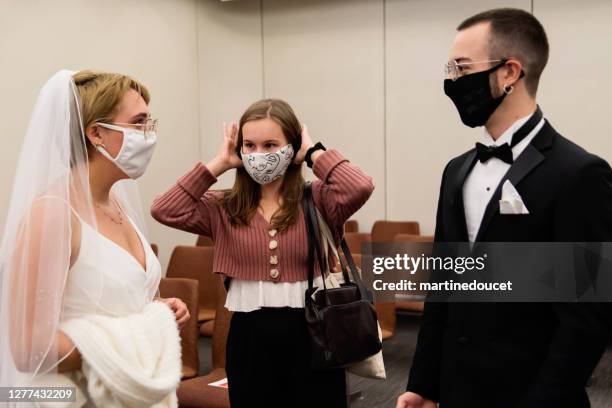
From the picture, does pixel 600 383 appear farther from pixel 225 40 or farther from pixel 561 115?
pixel 225 40

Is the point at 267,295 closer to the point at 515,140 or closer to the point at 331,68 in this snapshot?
the point at 515,140

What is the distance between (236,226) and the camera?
2400 mm

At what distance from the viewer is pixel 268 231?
2365 millimetres

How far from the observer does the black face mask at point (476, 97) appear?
172 centimetres

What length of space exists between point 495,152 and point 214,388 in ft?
7.06

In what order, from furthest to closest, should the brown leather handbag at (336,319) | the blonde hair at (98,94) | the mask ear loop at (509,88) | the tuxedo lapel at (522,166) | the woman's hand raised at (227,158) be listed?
the woman's hand raised at (227,158), the brown leather handbag at (336,319), the blonde hair at (98,94), the mask ear loop at (509,88), the tuxedo lapel at (522,166)

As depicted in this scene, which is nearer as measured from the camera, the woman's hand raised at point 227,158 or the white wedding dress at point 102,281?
the white wedding dress at point 102,281

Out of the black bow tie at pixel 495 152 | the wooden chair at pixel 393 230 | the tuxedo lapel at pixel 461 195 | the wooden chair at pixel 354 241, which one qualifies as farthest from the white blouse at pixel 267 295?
the wooden chair at pixel 393 230

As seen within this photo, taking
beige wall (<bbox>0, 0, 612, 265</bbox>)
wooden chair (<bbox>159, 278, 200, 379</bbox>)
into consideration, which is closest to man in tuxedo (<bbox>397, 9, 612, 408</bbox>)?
wooden chair (<bbox>159, 278, 200, 379</bbox>)

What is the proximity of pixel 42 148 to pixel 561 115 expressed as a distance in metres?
5.87

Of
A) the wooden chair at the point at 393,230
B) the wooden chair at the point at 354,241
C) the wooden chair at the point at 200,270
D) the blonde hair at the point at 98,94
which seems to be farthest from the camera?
the wooden chair at the point at 393,230

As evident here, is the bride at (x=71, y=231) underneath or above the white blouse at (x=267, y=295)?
above

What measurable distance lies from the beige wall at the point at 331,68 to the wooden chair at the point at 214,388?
10.1ft

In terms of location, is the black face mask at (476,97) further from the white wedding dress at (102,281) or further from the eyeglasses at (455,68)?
the white wedding dress at (102,281)
